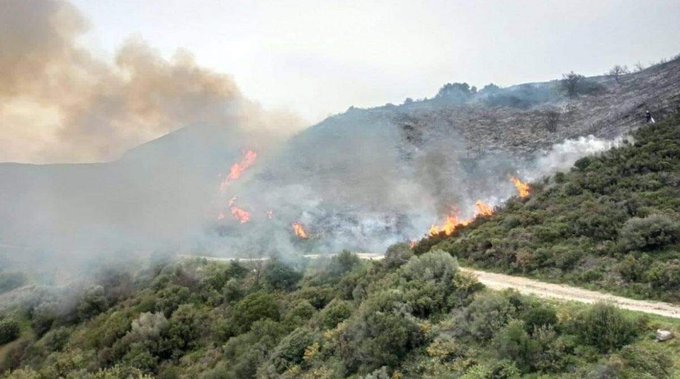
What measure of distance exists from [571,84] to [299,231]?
6248 centimetres

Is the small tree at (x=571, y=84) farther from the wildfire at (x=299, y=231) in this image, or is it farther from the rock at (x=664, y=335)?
the rock at (x=664, y=335)

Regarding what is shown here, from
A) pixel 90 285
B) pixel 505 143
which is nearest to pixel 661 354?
pixel 90 285

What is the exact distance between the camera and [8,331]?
147ft

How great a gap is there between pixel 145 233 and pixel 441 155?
161ft

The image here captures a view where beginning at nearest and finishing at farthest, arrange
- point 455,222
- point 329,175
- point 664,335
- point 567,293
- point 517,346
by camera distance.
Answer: point 664,335 → point 517,346 → point 567,293 → point 455,222 → point 329,175

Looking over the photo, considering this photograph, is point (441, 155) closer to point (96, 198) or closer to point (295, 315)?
point (295, 315)

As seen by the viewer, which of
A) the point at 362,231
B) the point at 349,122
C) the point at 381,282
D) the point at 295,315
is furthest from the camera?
the point at 349,122

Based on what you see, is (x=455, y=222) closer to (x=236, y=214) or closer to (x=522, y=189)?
(x=522, y=189)

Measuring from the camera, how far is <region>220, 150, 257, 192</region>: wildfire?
81750 millimetres

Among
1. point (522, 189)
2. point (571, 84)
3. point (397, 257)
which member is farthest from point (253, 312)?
point (571, 84)

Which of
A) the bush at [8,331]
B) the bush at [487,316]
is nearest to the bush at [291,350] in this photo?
the bush at [487,316]

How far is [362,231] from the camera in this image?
55.3m

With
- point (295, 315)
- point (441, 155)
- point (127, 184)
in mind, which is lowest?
point (295, 315)

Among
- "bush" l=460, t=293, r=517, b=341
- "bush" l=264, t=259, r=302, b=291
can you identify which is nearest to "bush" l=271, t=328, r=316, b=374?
"bush" l=460, t=293, r=517, b=341
